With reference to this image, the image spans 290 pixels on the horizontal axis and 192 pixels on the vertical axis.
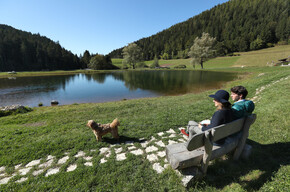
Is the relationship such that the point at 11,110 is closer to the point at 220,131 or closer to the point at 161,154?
the point at 161,154

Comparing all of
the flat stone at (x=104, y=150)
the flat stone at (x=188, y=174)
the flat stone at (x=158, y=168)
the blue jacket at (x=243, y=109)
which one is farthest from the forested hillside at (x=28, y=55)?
the blue jacket at (x=243, y=109)

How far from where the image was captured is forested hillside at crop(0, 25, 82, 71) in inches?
3519

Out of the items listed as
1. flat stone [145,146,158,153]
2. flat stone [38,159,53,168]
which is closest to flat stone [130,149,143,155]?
flat stone [145,146,158,153]

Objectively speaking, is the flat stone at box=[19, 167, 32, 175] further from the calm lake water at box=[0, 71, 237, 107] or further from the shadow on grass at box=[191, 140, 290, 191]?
the calm lake water at box=[0, 71, 237, 107]

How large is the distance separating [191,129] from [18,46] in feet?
462

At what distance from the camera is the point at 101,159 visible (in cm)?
421

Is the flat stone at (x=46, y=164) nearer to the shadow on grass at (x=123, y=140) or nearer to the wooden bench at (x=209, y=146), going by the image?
the shadow on grass at (x=123, y=140)

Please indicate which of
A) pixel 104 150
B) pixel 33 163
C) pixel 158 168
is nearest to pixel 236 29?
pixel 158 168

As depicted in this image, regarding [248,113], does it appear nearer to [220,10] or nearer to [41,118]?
[41,118]

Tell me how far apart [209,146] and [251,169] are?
169 centimetres

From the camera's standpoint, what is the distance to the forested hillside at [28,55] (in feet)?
293

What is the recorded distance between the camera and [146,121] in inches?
278

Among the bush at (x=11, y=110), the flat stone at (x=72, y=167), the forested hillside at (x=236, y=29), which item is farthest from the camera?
the forested hillside at (x=236, y=29)

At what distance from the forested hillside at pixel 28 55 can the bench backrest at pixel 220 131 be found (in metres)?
124
